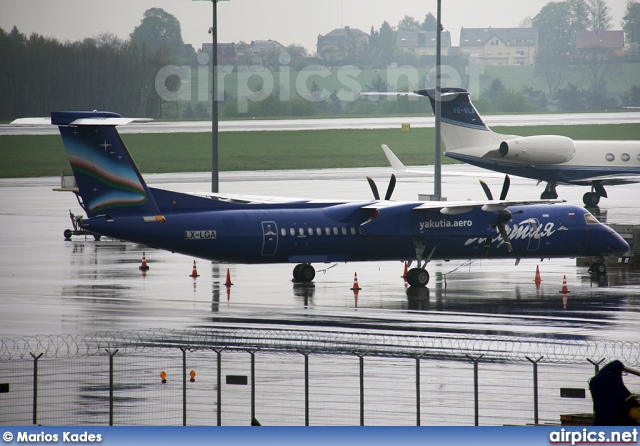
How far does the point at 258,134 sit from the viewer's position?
124625 millimetres

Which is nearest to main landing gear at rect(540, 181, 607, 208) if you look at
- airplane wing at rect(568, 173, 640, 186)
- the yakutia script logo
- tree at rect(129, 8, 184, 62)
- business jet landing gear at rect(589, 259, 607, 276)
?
airplane wing at rect(568, 173, 640, 186)

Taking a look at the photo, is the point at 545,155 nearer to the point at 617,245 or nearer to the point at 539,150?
the point at 539,150

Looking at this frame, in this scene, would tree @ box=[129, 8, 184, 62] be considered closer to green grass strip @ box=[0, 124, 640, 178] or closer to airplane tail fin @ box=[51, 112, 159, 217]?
green grass strip @ box=[0, 124, 640, 178]

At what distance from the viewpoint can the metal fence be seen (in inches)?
724

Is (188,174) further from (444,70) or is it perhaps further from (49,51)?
(444,70)

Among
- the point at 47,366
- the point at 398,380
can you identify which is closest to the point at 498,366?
the point at 398,380

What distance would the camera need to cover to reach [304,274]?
37062 mm

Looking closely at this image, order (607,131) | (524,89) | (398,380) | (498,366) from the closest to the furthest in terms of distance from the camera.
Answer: (398,380) < (498,366) < (607,131) < (524,89)

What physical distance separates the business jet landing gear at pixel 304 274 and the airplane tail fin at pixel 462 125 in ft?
89.8

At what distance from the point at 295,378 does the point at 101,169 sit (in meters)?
14.3

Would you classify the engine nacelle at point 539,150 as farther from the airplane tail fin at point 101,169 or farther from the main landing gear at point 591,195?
the airplane tail fin at point 101,169

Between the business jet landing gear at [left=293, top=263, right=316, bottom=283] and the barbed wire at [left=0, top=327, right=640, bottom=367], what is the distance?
364 inches

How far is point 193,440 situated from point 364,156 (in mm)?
93297

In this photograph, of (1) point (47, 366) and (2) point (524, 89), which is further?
(2) point (524, 89)
